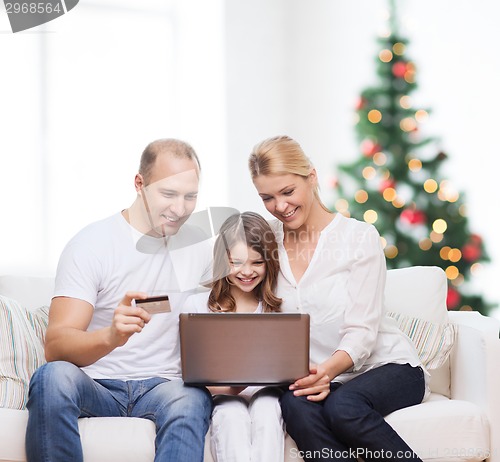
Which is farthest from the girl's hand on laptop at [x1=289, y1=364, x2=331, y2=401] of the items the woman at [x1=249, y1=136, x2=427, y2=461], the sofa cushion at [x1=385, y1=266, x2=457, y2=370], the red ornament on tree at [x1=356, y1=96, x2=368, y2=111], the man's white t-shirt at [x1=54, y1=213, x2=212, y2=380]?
the red ornament on tree at [x1=356, y1=96, x2=368, y2=111]

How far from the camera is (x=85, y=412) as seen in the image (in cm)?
182

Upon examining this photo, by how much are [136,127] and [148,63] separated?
0.37 meters

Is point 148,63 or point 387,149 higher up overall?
point 148,63

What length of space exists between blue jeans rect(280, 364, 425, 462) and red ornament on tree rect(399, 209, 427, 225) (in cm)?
184

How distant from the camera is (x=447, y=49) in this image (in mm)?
3875

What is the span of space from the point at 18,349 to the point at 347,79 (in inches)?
110

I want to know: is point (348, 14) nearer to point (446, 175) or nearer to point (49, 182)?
point (446, 175)

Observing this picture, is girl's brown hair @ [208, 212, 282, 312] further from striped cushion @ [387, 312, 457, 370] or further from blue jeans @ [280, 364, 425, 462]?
striped cushion @ [387, 312, 457, 370]

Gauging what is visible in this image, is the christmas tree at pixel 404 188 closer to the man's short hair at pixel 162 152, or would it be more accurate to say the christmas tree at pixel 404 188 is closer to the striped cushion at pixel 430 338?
the striped cushion at pixel 430 338

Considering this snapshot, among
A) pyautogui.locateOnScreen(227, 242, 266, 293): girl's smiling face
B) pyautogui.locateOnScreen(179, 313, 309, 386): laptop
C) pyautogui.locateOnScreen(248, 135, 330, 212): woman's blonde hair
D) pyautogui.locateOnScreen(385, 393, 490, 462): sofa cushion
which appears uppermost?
pyautogui.locateOnScreen(248, 135, 330, 212): woman's blonde hair

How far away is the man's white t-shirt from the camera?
6.48ft

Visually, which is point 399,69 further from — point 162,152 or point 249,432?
point 249,432

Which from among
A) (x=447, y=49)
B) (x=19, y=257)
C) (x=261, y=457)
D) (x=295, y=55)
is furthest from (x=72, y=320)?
(x=295, y=55)

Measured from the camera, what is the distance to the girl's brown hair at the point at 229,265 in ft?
6.84
